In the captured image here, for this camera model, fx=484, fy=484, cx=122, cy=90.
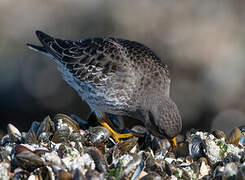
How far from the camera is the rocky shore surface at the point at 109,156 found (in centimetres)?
498

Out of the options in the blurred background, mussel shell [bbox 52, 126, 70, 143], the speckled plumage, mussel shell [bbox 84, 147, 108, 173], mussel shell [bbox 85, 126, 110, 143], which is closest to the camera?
mussel shell [bbox 84, 147, 108, 173]

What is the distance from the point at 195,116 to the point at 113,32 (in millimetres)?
3061

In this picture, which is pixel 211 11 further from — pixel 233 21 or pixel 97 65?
pixel 97 65

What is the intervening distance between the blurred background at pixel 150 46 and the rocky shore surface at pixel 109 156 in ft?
16.6

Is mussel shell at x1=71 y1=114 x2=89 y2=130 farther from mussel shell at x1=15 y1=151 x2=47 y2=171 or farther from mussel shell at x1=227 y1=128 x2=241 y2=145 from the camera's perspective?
mussel shell at x1=15 y1=151 x2=47 y2=171

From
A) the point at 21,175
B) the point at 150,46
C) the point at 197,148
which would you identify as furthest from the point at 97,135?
the point at 150,46

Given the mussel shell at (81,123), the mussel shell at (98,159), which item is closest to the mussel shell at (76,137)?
the mussel shell at (98,159)

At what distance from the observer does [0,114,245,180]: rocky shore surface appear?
4.98m

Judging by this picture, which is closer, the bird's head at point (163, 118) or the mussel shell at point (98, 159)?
the mussel shell at point (98, 159)

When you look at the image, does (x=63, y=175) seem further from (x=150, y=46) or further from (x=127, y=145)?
(x=150, y=46)

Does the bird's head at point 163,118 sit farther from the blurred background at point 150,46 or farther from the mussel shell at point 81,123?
the blurred background at point 150,46

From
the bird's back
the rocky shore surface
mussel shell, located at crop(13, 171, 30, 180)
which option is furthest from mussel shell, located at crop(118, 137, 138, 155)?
the bird's back

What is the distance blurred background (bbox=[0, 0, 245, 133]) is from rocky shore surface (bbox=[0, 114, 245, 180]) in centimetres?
507

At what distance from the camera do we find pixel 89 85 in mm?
7941
